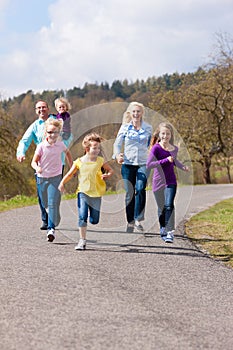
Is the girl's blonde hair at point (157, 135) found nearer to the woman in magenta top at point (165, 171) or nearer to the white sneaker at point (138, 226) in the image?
the woman in magenta top at point (165, 171)

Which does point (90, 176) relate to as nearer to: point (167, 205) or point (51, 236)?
point (51, 236)

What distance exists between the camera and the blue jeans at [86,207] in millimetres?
7777

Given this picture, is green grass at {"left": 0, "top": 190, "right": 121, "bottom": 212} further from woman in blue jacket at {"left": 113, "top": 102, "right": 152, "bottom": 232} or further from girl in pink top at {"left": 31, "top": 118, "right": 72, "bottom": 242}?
girl in pink top at {"left": 31, "top": 118, "right": 72, "bottom": 242}

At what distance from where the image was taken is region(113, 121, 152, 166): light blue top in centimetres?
886

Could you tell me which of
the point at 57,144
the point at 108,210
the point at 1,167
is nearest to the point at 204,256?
the point at 57,144

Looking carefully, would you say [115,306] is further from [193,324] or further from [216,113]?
[216,113]

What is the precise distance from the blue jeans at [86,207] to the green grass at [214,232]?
159 centimetres

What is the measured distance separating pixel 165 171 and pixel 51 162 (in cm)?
167

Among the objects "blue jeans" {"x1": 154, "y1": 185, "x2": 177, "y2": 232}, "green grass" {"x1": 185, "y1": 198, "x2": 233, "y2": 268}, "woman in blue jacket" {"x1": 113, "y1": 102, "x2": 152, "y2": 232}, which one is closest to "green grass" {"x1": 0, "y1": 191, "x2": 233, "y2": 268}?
"green grass" {"x1": 185, "y1": 198, "x2": 233, "y2": 268}

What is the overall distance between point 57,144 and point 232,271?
10.5 ft

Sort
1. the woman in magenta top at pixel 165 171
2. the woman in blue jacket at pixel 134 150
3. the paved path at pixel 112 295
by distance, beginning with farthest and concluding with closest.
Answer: the woman in blue jacket at pixel 134 150, the woman in magenta top at pixel 165 171, the paved path at pixel 112 295

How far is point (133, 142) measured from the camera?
29.1 ft

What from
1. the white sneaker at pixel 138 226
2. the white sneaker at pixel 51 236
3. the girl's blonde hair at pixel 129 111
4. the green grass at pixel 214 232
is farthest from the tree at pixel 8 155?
the white sneaker at pixel 51 236

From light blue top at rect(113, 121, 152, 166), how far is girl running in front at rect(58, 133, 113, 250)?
0.89m
